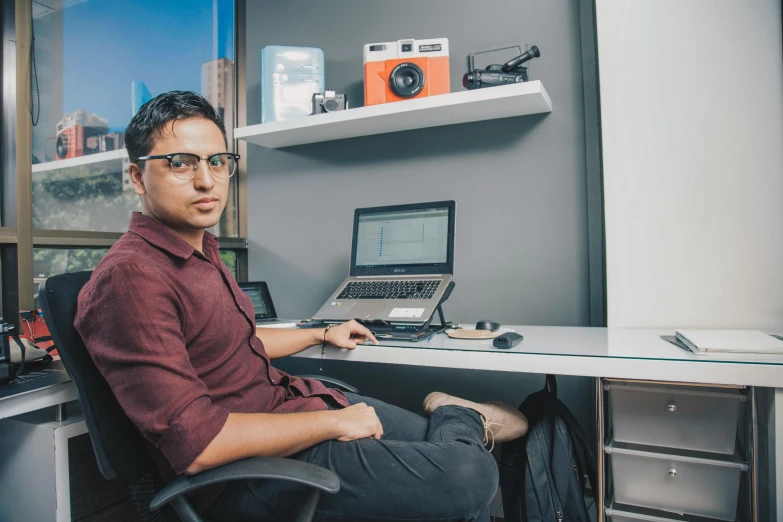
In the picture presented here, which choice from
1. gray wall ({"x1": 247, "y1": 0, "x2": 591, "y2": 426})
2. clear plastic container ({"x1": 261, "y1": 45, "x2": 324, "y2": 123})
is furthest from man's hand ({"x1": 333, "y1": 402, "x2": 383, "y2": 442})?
clear plastic container ({"x1": 261, "y1": 45, "x2": 324, "y2": 123})

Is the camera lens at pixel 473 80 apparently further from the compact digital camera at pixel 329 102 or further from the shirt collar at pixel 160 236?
the shirt collar at pixel 160 236

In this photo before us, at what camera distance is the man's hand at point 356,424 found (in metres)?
1.05

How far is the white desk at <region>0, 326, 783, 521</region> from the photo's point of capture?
1.10 m

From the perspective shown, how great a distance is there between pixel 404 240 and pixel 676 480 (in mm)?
1052

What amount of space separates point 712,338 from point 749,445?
251 millimetres

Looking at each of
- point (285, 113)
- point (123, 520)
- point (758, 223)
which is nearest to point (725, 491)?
point (758, 223)

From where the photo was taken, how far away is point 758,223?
1548mm

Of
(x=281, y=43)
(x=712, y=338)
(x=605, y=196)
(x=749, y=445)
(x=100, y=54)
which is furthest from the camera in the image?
(x=281, y=43)

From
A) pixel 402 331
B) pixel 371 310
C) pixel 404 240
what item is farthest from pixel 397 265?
pixel 402 331

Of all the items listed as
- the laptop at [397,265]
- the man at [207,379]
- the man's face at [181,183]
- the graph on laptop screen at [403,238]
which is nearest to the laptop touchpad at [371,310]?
the laptop at [397,265]

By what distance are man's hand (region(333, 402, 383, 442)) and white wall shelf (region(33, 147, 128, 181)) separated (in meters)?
1.25

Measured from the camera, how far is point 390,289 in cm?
175

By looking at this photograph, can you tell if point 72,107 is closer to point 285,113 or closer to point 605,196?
point 285,113

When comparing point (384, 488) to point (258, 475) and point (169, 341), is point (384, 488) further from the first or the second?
point (169, 341)
